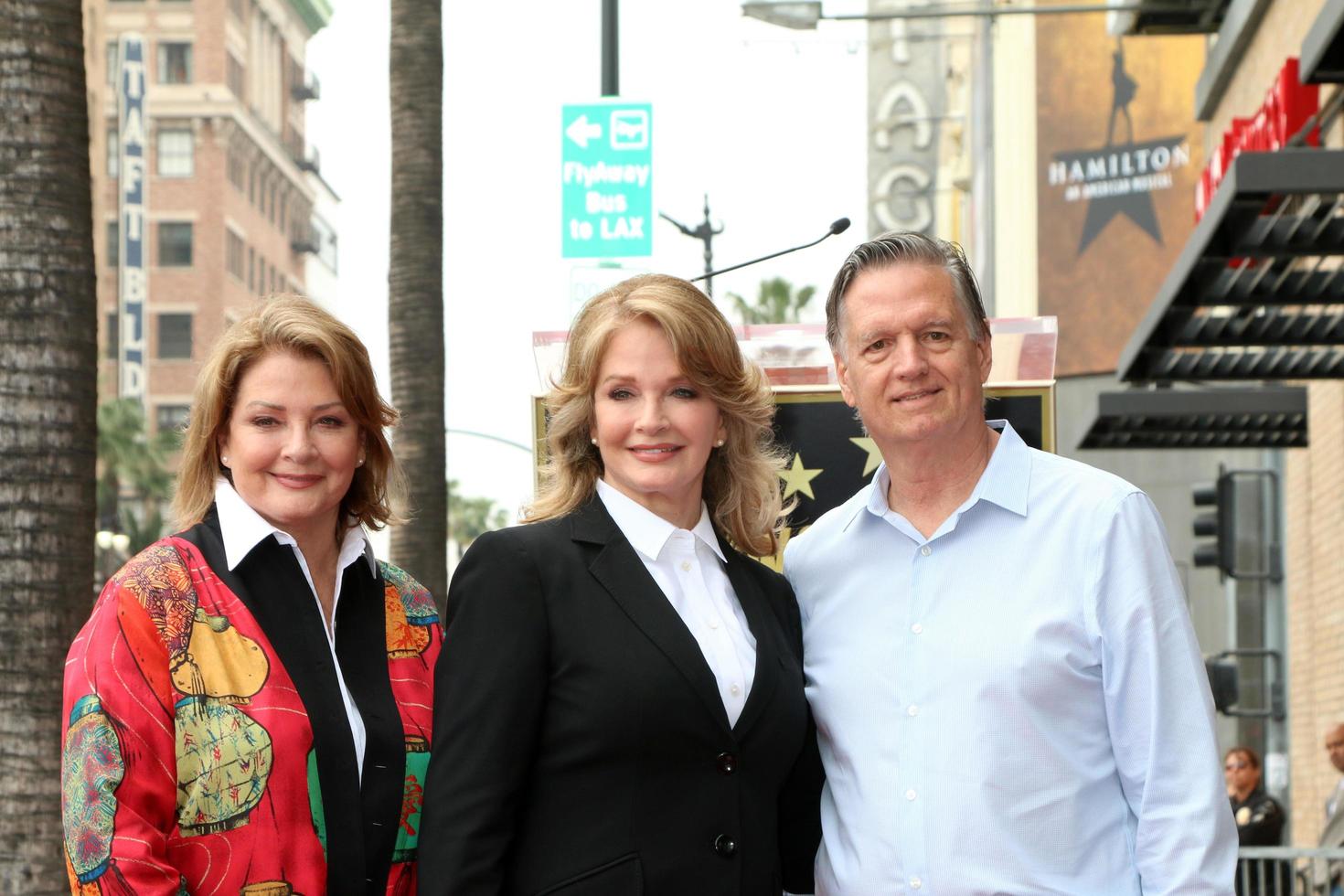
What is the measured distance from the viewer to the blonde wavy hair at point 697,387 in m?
3.83

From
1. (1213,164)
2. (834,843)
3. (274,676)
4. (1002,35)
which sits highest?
(1002,35)

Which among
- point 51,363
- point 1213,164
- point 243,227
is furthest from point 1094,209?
point 243,227

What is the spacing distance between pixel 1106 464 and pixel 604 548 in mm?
30148

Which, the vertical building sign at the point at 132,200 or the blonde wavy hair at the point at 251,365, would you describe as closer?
the blonde wavy hair at the point at 251,365

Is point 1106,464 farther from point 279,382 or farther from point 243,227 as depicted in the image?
point 243,227

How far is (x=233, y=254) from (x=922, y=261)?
8114cm

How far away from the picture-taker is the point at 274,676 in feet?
11.8

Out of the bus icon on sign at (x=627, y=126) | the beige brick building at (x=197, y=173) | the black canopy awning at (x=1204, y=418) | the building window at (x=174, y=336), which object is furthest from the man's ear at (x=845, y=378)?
the building window at (x=174, y=336)

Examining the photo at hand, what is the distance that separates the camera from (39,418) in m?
5.83

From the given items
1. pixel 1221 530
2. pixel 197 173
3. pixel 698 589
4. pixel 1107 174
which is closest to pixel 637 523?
pixel 698 589

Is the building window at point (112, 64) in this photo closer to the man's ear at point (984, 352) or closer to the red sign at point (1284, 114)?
the red sign at point (1284, 114)

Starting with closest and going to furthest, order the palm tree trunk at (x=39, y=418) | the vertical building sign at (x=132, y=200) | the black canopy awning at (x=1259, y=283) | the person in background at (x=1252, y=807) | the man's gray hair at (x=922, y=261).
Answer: the man's gray hair at (x=922, y=261) → the palm tree trunk at (x=39, y=418) → the black canopy awning at (x=1259, y=283) → the person in background at (x=1252, y=807) → the vertical building sign at (x=132, y=200)

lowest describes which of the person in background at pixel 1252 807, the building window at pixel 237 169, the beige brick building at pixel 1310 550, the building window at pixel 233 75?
the person in background at pixel 1252 807

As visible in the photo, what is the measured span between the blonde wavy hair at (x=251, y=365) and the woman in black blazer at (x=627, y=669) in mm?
418
